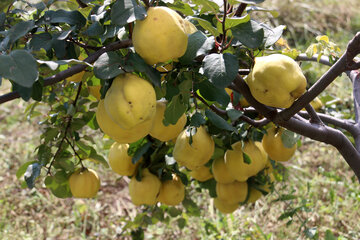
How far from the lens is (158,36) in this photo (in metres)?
0.71

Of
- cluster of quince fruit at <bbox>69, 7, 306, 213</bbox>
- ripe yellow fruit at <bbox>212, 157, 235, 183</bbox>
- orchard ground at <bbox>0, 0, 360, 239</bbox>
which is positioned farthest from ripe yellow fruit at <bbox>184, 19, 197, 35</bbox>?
orchard ground at <bbox>0, 0, 360, 239</bbox>

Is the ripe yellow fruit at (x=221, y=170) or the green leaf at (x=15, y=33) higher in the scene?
the green leaf at (x=15, y=33)

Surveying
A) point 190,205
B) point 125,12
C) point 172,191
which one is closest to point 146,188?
point 172,191

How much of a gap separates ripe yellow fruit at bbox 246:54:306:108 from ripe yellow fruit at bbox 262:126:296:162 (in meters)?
0.49

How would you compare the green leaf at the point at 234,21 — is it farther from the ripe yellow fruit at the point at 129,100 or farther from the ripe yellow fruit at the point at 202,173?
the ripe yellow fruit at the point at 202,173

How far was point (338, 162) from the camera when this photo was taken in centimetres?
270

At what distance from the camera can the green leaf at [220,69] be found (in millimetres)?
751

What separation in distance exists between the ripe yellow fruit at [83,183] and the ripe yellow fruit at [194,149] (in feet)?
1.28

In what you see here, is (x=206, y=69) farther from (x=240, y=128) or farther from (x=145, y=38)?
(x=240, y=128)

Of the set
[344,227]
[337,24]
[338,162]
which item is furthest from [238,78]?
[337,24]

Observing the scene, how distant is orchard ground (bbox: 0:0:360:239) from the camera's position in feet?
6.84

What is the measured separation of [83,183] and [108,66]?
2.52 feet

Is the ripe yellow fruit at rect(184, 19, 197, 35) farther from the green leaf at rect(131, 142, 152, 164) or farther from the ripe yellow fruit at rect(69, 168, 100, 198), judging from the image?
the ripe yellow fruit at rect(69, 168, 100, 198)

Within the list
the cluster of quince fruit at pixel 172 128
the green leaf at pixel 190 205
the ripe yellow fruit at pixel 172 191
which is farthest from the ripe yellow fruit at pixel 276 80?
the green leaf at pixel 190 205
